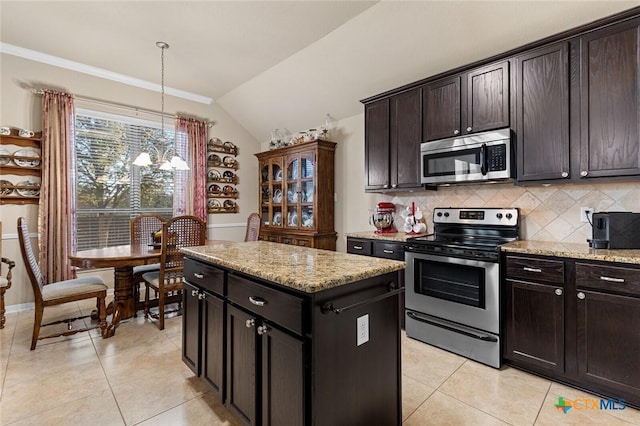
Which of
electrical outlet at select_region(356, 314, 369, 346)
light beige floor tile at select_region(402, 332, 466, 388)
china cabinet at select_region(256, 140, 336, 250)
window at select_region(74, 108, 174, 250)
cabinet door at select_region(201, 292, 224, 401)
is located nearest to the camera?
electrical outlet at select_region(356, 314, 369, 346)

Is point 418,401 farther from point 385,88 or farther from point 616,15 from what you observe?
point 385,88

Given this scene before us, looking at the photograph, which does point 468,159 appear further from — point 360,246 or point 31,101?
point 31,101

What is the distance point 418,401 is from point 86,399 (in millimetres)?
2095

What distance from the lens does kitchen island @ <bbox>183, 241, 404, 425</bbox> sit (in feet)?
3.91

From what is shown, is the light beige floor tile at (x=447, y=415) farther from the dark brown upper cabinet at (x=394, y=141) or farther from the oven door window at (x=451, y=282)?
the dark brown upper cabinet at (x=394, y=141)

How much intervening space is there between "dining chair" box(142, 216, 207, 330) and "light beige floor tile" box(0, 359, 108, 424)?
2.80ft

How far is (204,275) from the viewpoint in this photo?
1.89 metres

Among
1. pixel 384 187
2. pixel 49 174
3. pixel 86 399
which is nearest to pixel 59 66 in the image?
pixel 49 174

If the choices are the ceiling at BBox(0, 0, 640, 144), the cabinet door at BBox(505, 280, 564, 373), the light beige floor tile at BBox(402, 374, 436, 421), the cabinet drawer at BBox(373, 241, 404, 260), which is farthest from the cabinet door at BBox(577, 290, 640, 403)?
the ceiling at BBox(0, 0, 640, 144)

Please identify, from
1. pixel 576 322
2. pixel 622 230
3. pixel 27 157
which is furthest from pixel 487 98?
pixel 27 157

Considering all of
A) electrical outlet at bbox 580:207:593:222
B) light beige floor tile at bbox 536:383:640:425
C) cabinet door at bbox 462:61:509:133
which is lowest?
light beige floor tile at bbox 536:383:640:425

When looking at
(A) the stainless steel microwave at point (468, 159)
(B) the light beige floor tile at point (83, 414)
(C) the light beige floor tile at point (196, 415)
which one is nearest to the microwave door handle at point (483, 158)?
(A) the stainless steel microwave at point (468, 159)

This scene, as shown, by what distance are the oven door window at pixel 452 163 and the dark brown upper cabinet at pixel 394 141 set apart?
0.15 m

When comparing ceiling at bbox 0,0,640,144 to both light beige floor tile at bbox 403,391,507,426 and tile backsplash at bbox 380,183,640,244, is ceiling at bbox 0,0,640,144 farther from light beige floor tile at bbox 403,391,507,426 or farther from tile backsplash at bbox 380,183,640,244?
light beige floor tile at bbox 403,391,507,426
